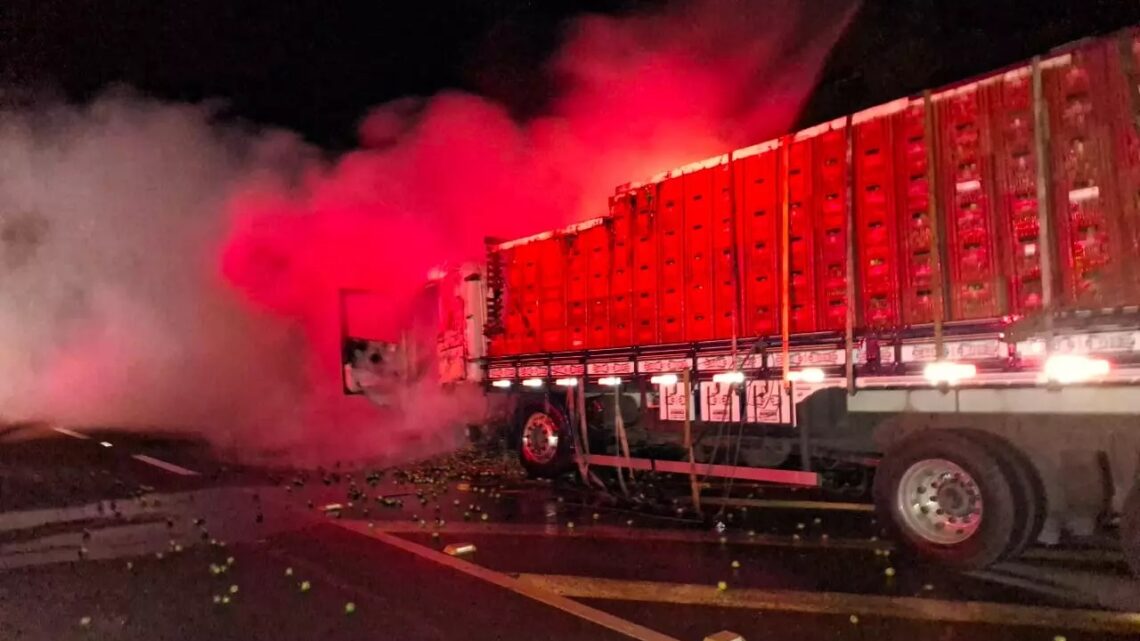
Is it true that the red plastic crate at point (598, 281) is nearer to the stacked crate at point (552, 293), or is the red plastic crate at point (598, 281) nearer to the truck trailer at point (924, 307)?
the truck trailer at point (924, 307)

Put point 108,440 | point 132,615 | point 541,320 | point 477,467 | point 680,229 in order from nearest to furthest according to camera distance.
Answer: point 132,615
point 680,229
point 541,320
point 477,467
point 108,440

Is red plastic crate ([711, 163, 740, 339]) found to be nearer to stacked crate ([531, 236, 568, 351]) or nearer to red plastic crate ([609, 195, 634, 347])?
red plastic crate ([609, 195, 634, 347])

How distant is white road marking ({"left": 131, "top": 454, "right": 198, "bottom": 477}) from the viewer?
11.9 metres

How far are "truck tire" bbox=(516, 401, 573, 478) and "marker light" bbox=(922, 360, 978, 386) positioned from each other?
477 centimetres

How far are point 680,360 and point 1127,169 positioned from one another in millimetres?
4143

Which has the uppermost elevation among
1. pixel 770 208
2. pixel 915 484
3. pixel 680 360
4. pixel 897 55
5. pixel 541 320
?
pixel 897 55

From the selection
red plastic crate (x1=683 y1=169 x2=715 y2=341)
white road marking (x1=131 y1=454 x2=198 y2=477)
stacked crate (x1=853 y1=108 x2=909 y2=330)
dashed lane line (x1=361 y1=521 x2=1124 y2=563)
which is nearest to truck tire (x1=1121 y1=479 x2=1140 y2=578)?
dashed lane line (x1=361 y1=521 x2=1124 y2=563)

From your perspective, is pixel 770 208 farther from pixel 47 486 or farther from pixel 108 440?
pixel 108 440

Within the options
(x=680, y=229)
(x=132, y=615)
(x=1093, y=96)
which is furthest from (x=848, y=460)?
(x=132, y=615)

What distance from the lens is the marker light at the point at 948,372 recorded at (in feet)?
19.4

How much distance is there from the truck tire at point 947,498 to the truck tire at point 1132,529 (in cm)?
63

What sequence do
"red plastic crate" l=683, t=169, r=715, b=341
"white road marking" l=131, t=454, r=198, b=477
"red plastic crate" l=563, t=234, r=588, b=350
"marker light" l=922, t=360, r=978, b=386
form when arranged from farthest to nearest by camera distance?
"white road marking" l=131, t=454, r=198, b=477 → "red plastic crate" l=563, t=234, r=588, b=350 → "red plastic crate" l=683, t=169, r=715, b=341 → "marker light" l=922, t=360, r=978, b=386

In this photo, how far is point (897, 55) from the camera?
13750mm

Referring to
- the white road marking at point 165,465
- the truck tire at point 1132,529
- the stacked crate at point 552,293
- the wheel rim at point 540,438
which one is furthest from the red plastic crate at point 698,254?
the white road marking at point 165,465
